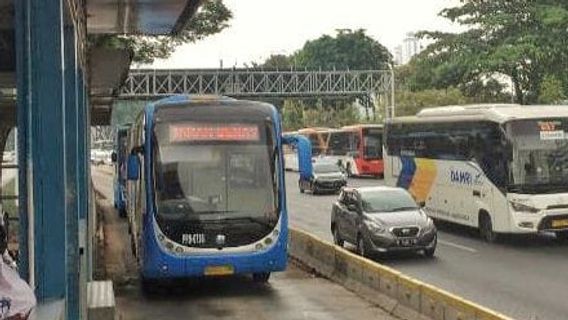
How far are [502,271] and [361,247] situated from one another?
3.18 metres

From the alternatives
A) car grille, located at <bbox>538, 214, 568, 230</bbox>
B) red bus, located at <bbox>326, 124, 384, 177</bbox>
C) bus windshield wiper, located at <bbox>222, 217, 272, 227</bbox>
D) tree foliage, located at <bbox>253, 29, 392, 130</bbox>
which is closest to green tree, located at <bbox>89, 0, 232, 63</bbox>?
car grille, located at <bbox>538, 214, 568, 230</bbox>

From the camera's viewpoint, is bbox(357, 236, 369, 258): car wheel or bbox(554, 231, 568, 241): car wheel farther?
bbox(554, 231, 568, 241): car wheel

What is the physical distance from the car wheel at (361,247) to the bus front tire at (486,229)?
358cm

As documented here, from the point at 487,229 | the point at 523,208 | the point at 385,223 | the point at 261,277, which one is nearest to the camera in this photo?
the point at 261,277

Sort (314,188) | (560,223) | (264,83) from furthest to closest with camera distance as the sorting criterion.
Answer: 1. (264,83)
2. (314,188)
3. (560,223)

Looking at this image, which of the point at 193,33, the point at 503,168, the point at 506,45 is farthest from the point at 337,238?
the point at 506,45

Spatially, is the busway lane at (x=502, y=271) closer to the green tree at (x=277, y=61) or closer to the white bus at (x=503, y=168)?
the white bus at (x=503, y=168)

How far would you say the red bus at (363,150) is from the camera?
48906mm

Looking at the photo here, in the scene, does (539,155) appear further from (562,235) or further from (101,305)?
(101,305)

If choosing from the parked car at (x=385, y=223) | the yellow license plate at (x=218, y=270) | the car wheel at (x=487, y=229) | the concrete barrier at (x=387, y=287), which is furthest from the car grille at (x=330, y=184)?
the yellow license plate at (x=218, y=270)

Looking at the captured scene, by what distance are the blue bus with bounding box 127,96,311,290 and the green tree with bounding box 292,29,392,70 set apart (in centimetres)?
8473

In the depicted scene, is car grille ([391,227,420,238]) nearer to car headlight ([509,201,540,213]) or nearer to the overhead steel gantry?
car headlight ([509,201,540,213])

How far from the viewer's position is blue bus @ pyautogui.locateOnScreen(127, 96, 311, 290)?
540 inches

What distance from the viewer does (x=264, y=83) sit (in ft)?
259
